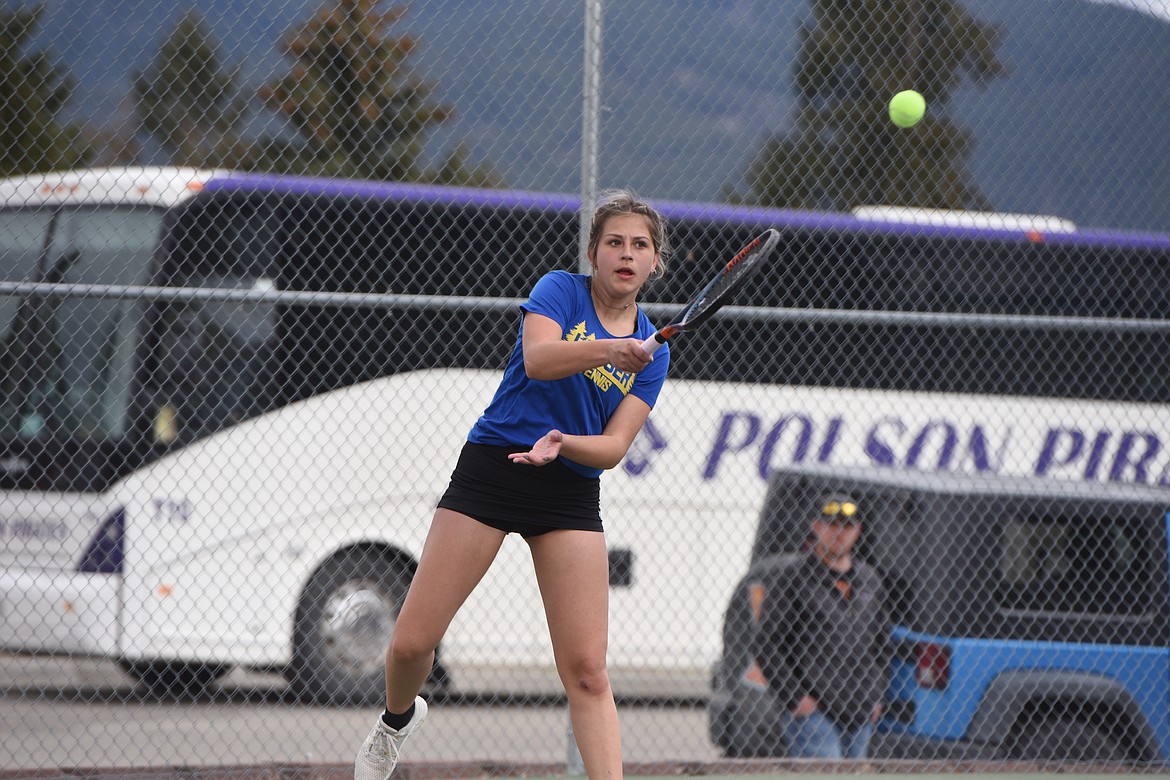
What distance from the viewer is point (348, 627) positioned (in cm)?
799

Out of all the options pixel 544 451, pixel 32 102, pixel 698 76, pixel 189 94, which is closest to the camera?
pixel 544 451

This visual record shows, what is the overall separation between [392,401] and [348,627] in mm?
1344

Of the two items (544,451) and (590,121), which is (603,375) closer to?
(544,451)

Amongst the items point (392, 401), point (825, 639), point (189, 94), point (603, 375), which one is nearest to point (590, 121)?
point (603, 375)

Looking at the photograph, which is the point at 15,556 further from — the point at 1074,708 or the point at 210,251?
the point at 1074,708

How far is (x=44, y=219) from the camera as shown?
756 cm

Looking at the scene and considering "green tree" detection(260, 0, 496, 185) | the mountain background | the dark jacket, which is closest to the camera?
the dark jacket

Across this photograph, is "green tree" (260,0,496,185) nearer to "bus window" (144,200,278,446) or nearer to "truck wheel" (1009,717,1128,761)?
"bus window" (144,200,278,446)

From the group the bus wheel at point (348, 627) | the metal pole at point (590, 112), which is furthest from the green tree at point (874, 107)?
the bus wheel at point (348, 627)

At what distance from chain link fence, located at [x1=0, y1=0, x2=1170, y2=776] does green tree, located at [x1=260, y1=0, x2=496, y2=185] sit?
0.05 m

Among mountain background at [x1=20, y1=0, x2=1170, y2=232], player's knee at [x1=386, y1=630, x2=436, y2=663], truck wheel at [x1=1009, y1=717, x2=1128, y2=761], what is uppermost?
mountain background at [x1=20, y1=0, x2=1170, y2=232]

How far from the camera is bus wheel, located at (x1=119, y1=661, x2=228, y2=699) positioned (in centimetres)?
800

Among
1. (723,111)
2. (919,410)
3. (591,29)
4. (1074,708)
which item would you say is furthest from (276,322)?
(1074,708)

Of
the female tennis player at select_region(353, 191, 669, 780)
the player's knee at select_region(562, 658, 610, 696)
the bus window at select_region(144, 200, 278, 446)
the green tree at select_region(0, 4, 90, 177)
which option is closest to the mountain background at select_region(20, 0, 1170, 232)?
the green tree at select_region(0, 4, 90, 177)
